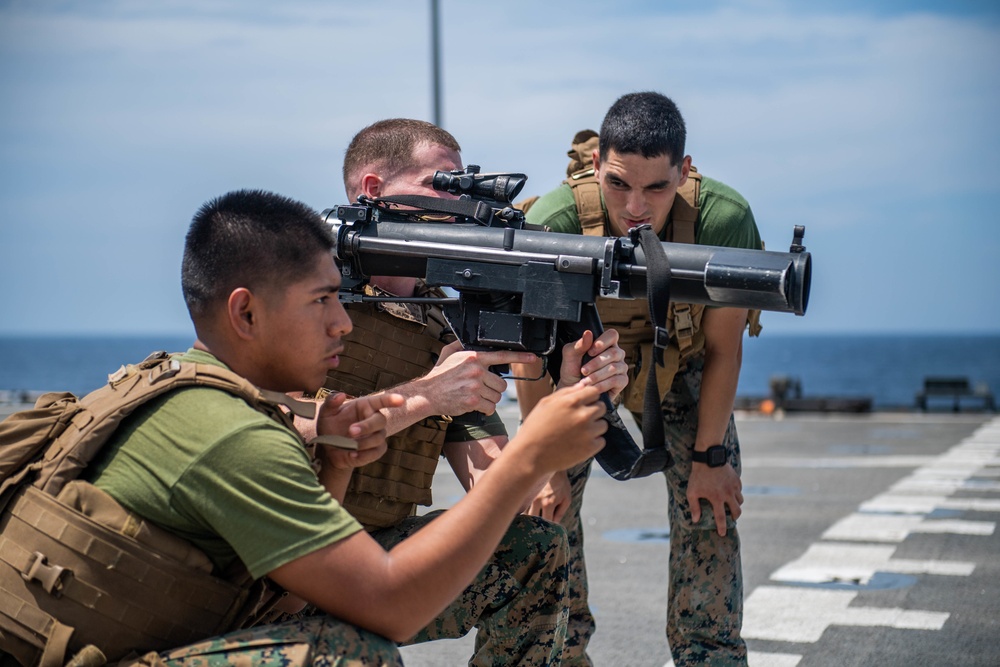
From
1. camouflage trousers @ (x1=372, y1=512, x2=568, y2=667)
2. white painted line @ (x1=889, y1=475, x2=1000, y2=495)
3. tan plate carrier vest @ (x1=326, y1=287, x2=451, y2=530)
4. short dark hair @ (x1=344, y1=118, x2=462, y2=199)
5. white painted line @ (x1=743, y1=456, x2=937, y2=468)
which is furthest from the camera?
white painted line @ (x1=743, y1=456, x2=937, y2=468)

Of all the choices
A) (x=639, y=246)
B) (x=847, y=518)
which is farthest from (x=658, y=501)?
(x=639, y=246)

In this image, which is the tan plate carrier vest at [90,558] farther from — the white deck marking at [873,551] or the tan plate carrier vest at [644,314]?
the white deck marking at [873,551]

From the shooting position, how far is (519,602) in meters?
3.38

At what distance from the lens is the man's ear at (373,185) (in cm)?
385

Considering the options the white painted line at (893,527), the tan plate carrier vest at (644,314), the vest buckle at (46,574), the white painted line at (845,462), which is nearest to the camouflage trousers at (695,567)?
the tan plate carrier vest at (644,314)

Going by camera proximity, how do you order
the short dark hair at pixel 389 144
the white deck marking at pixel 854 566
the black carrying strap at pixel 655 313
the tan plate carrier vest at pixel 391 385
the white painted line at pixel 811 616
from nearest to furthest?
1. the black carrying strap at pixel 655 313
2. the tan plate carrier vest at pixel 391 385
3. the short dark hair at pixel 389 144
4. the white painted line at pixel 811 616
5. the white deck marking at pixel 854 566

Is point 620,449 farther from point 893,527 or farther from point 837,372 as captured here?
point 837,372

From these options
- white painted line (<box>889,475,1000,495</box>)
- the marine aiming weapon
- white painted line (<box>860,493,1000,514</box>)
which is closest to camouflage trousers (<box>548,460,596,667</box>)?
the marine aiming weapon

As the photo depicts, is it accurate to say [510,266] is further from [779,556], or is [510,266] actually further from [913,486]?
[913,486]

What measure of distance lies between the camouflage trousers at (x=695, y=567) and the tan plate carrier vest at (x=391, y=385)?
1138 mm

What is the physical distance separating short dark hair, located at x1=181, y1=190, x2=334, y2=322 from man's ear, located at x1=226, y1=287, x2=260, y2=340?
3 cm

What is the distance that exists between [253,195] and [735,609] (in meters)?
2.59

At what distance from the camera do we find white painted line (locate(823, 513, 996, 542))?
25.3 ft

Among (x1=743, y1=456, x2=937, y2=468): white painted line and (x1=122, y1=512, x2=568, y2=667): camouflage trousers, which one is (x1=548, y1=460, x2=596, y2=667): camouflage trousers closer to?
(x1=122, y1=512, x2=568, y2=667): camouflage trousers
